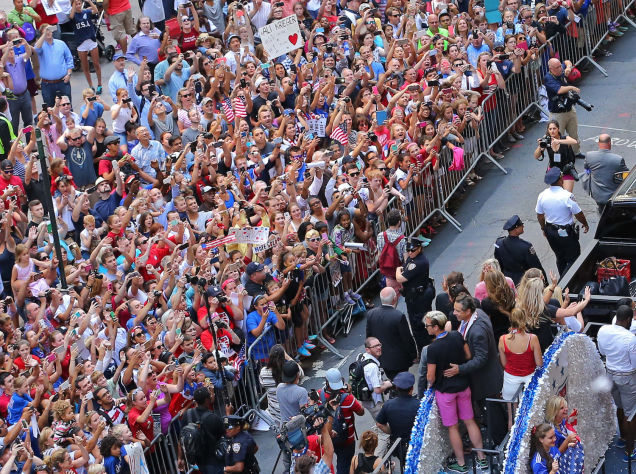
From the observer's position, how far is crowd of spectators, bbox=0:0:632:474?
13.8 meters

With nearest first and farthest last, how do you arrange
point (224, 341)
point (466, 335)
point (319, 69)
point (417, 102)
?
point (466, 335) → point (224, 341) → point (417, 102) → point (319, 69)

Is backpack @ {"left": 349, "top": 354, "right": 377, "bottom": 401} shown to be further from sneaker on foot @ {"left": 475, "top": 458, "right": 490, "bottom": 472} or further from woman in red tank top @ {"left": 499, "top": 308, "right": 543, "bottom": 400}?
woman in red tank top @ {"left": 499, "top": 308, "right": 543, "bottom": 400}

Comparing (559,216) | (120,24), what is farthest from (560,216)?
(120,24)

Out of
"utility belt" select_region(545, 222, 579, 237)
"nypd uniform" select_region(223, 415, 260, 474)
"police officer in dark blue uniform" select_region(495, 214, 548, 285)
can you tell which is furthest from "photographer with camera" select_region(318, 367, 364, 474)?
"utility belt" select_region(545, 222, 579, 237)

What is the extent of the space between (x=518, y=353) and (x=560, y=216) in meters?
4.09

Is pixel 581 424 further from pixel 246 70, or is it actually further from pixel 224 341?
pixel 246 70

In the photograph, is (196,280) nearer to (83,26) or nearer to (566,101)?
(566,101)

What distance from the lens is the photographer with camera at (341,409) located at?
1322 centimetres

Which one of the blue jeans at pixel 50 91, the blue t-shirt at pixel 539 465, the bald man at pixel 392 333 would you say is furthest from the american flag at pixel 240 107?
the blue t-shirt at pixel 539 465

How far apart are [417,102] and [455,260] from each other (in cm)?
272

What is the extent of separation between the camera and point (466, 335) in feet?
42.2

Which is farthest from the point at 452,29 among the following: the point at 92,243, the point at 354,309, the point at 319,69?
the point at 92,243

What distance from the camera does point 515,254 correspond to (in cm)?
1543

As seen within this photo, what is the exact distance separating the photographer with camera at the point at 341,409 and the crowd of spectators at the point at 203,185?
0.53 meters
